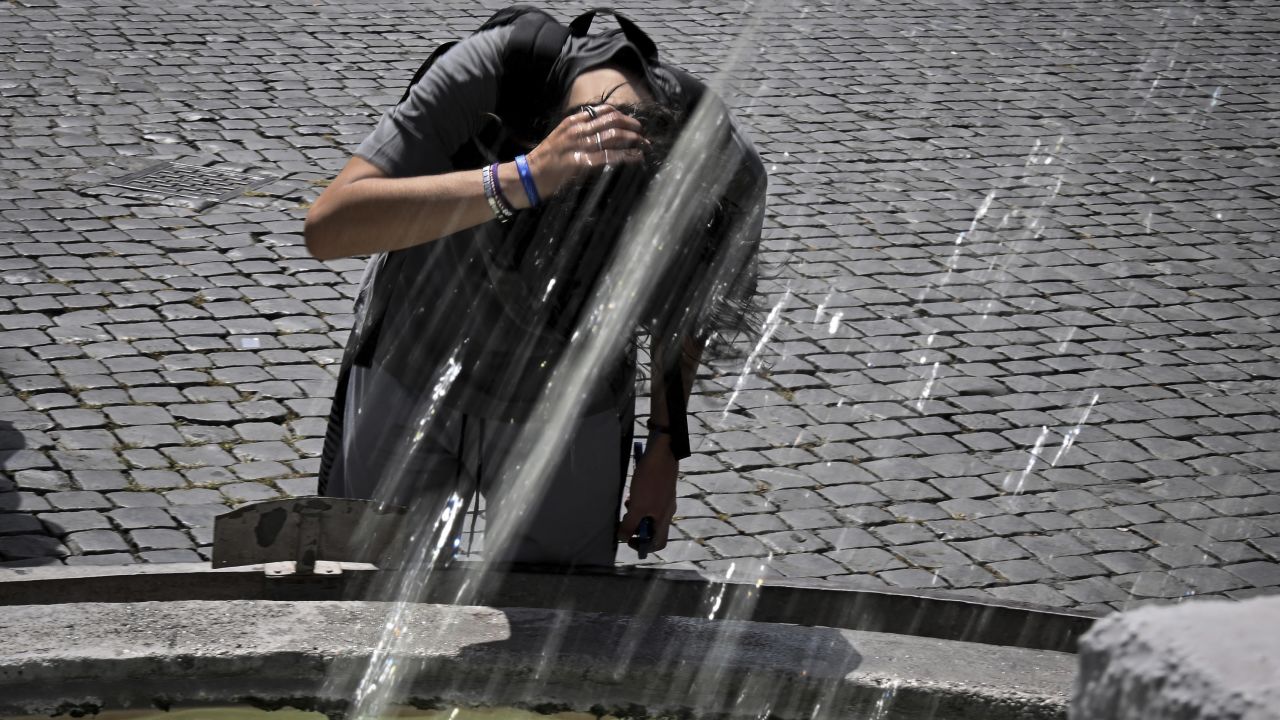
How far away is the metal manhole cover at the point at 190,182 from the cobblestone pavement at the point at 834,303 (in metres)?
0.14

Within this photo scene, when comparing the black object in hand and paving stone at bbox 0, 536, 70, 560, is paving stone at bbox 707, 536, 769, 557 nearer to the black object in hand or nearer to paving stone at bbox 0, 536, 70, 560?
the black object in hand

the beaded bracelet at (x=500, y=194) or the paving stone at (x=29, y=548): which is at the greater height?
the beaded bracelet at (x=500, y=194)

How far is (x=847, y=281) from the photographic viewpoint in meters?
6.76

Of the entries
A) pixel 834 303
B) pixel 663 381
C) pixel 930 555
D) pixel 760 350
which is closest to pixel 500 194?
pixel 663 381

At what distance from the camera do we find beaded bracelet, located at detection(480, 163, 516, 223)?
98.3 inches

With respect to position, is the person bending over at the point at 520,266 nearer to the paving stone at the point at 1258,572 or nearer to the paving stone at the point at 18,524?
the paving stone at the point at 18,524

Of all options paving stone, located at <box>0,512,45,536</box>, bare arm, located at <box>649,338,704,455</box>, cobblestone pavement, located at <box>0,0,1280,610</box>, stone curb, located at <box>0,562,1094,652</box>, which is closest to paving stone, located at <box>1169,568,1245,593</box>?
cobblestone pavement, located at <box>0,0,1280,610</box>

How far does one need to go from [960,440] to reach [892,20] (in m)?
6.23

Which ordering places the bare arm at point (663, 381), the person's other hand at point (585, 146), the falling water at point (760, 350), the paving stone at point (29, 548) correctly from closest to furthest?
1. the person's other hand at point (585, 146)
2. the bare arm at point (663, 381)
3. the paving stone at point (29, 548)
4. the falling water at point (760, 350)

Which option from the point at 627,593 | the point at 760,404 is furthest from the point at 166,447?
the point at 627,593

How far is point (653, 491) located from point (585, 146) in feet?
3.13

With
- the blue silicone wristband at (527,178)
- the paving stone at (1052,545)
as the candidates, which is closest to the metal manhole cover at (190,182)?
the paving stone at (1052,545)

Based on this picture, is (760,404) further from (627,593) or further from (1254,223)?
(1254,223)

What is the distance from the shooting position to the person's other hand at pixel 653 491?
3127 mm
